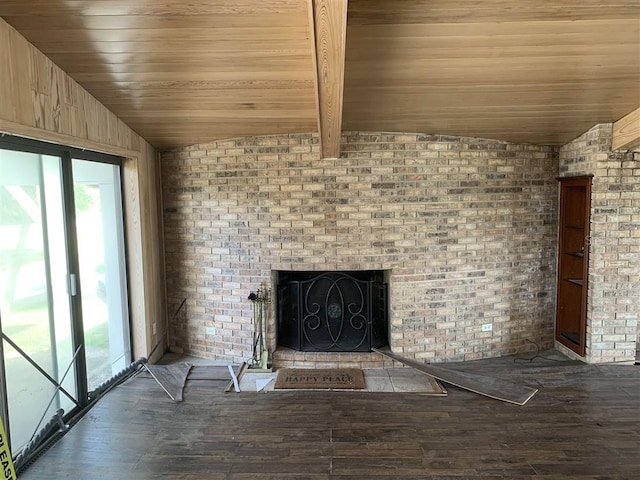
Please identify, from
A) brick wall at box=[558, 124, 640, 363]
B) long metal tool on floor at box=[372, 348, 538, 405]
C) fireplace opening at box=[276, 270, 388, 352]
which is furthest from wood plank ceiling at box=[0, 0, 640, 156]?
long metal tool on floor at box=[372, 348, 538, 405]

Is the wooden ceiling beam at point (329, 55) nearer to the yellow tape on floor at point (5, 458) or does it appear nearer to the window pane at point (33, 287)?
the window pane at point (33, 287)

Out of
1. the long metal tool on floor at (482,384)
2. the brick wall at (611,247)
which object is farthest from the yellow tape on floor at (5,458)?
the brick wall at (611,247)

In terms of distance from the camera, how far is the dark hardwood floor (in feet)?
8.95

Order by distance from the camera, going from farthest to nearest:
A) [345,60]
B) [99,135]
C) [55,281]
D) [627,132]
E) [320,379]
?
[320,379], [627,132], [99,135], [55,281], [345,60]

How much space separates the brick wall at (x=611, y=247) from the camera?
4.10 meters

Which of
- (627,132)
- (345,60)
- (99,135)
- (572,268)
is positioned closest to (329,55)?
(345,60)

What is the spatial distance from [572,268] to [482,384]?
5.84ft

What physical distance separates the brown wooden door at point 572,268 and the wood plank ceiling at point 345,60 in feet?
2.58

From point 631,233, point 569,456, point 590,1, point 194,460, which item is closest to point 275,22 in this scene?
point 590,1

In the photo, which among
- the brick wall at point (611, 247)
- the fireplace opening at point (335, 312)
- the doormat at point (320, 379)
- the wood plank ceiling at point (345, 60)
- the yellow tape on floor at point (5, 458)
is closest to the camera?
the yellow tape on floor at point (5, 458)

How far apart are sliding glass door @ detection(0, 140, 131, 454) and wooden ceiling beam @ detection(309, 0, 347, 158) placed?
1989mm

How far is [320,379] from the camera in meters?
4.05

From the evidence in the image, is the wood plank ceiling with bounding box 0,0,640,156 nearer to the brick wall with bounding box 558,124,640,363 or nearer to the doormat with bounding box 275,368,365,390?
the brick wall with bounding box 558,124,640,363

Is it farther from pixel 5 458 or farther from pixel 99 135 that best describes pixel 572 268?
pixel 5 458
